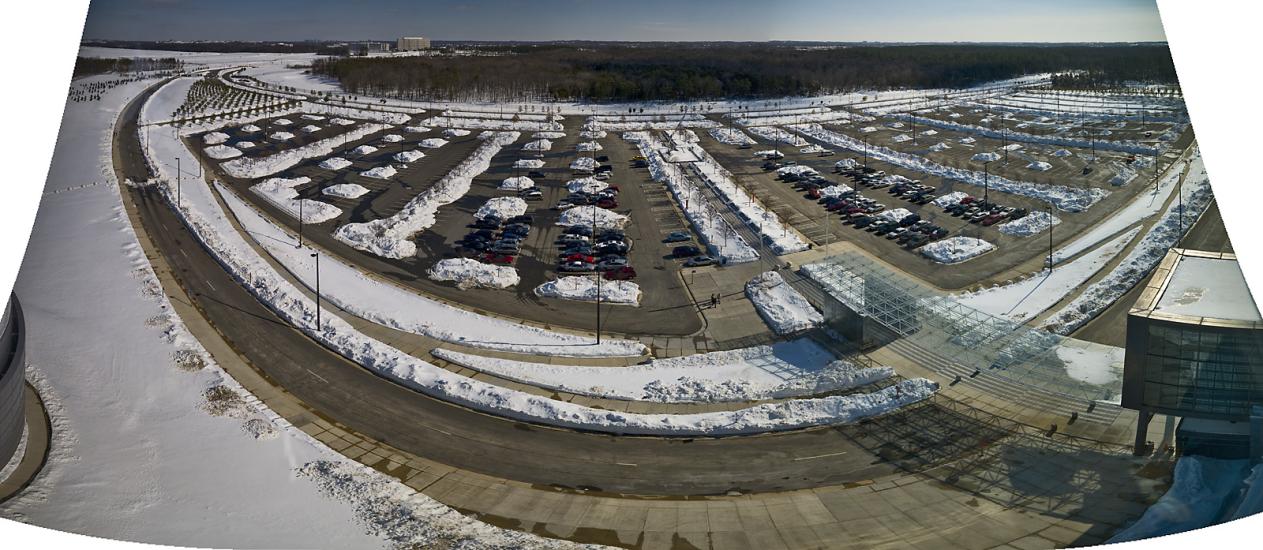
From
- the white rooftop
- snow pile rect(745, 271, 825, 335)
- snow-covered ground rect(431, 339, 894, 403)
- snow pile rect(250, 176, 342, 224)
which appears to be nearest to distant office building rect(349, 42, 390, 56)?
snow pile rect(250, 176, 342, 224)

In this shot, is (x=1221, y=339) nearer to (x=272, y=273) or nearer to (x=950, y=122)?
(x=950, y=122)

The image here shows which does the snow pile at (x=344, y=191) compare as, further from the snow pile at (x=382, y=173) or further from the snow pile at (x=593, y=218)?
the snow pile at (x=593, y=218)

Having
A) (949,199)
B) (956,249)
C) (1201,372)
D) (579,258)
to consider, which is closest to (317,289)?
(579,258)

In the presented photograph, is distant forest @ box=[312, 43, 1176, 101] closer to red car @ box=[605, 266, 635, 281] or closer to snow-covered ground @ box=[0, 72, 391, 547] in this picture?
red car @ box=[605, 266, 635, 281]

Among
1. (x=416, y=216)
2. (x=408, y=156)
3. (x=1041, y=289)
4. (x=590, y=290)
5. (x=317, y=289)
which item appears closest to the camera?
(x=317, y=289)

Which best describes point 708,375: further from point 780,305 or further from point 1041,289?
point 1041,289

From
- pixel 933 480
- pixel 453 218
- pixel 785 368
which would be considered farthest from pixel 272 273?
pixel 933 480
